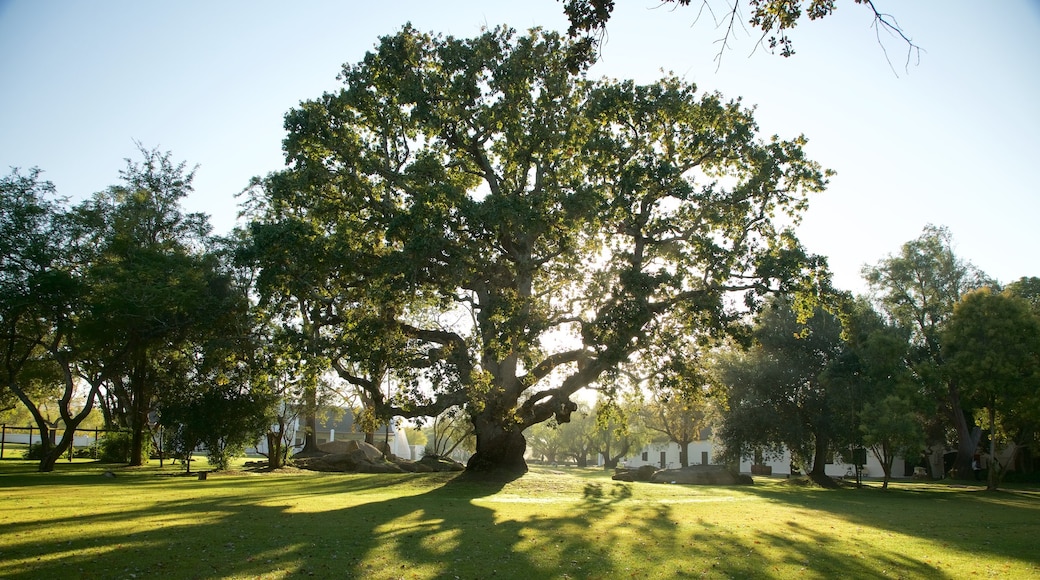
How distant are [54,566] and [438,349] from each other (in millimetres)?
16841

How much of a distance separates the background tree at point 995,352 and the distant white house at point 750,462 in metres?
18.0

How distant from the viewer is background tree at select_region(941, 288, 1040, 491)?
32656 millimetres

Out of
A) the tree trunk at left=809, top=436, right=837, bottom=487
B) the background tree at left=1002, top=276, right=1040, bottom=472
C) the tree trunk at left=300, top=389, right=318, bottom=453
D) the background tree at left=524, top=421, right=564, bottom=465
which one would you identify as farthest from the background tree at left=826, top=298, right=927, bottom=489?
the background tree at left=524, top=421, right=564, bottom=465

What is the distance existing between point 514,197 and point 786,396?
2764cm

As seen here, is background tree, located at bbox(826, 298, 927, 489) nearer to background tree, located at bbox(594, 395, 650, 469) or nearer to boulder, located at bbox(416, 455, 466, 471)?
background tree, located at bbox(594, 395, 650, 469)

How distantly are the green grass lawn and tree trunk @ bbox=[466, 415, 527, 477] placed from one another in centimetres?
385

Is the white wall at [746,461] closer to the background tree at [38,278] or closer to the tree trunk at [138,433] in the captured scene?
the tree trunk at [138,433]

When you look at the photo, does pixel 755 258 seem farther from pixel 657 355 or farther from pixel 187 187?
pixel 187 187

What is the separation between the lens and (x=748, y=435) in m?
40.4

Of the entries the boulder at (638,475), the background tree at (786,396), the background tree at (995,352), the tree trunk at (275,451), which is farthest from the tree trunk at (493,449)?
the background tree at (995,352)

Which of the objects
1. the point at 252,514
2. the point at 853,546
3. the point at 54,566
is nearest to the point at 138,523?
the point at 252,514

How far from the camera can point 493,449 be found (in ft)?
92.8

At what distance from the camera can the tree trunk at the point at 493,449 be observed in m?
28.1

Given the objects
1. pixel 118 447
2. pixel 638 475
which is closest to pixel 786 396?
pixel 638 475
